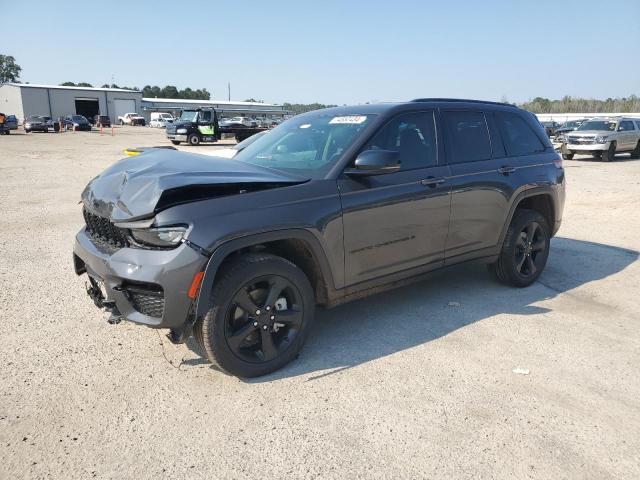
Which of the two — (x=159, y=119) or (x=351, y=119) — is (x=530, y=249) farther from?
(x=159, y=119)

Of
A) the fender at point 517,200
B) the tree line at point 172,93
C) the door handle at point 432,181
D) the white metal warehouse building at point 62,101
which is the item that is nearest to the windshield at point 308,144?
the door handle at point 432,181

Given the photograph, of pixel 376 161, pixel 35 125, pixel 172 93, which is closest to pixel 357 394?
pixel 376 161

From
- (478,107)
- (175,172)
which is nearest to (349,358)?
(175,172)

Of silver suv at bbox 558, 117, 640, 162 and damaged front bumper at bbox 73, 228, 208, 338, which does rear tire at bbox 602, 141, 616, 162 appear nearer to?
silver suv at bbox 558, 117, 640, 162

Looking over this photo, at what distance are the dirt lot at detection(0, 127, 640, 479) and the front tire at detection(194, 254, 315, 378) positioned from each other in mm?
167

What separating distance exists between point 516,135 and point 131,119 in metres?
67.4

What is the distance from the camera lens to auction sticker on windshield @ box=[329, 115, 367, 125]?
3807mm

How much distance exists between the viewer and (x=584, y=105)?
199 ft

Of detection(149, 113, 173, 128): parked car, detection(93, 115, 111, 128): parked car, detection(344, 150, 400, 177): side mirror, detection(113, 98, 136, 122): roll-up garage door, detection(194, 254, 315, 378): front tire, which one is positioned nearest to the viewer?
detection(194, 254, 315, 378): front tire

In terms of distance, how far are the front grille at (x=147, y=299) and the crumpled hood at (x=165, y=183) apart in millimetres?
428

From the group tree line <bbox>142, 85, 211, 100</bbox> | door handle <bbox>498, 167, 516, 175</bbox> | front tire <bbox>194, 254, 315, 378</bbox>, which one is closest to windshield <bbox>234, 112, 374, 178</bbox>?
front tire <bbox>194, 254, 315, 378</bbox>

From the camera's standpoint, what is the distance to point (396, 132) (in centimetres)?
384

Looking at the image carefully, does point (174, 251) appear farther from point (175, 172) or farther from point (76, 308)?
point (76, 308)

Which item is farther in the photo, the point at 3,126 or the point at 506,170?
the point at 3,126
